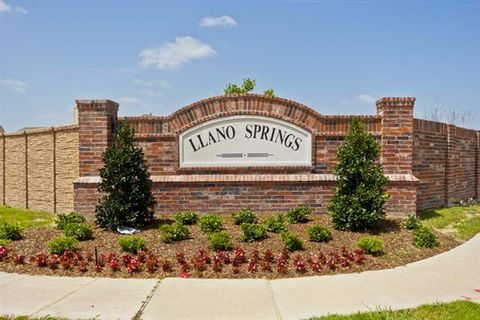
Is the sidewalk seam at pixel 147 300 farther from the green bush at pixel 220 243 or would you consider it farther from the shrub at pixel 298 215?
the shrub at pixel 298 215

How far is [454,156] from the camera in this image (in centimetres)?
1148

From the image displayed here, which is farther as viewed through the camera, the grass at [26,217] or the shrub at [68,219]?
the grass at [26,217]

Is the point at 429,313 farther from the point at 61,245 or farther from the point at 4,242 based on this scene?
the point at 4,242

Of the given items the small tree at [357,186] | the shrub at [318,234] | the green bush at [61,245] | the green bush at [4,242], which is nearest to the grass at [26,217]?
the green bush at [4,242]

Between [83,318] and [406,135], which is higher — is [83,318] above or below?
below

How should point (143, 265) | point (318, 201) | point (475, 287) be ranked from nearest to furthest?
1. point (475, 287)
2. point (143, 265)
3. point (318, 201)

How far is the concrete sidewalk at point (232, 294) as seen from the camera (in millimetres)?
4223

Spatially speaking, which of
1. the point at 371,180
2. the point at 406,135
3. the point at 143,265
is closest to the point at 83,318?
the point at 143,265

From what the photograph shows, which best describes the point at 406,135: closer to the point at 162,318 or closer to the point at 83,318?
the point at 162,318

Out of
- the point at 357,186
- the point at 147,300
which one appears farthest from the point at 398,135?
the point at 147,300

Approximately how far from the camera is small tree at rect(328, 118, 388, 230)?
7.51 m

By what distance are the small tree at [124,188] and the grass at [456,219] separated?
6410mm

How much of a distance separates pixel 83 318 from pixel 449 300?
422cm

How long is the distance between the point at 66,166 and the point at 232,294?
780cm
